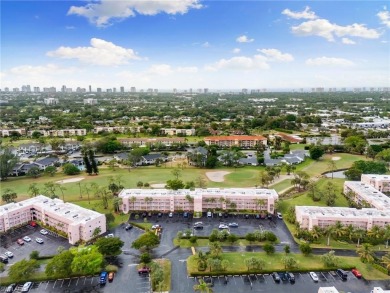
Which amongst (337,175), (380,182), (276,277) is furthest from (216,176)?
(276,277)

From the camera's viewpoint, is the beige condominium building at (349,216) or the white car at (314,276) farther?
the beige condominium building at (349,216)

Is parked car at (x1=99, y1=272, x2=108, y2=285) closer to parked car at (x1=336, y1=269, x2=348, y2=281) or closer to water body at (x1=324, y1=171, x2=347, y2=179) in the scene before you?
parked car at (x1=336, y1=269, x2=348, y2=281)

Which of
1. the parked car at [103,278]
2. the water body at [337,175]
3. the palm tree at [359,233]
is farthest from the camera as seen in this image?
the water body at [337,175]

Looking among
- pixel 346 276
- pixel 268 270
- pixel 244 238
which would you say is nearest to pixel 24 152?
pixel 244 238

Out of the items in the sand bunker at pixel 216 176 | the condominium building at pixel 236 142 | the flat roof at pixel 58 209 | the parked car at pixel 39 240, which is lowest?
the parked car at pixel 39 240

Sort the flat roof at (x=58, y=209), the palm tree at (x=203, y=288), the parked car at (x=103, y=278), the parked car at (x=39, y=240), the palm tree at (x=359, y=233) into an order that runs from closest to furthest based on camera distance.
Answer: the palm tree at (x=203, y=288)
the parked car at (x=103, y=278)
the palm tree at (x=359, y=233)
the parked car at (x=39, y=240)
the flat roof at (x=58, y=209)

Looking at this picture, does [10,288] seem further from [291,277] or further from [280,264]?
[291,277]

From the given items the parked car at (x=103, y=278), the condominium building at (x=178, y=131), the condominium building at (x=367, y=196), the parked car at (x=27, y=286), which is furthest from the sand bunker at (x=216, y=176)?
the condominium building at (x=178, y=131)

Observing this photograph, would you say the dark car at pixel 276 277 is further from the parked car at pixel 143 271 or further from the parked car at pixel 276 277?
the parked car at pixel 143 271
